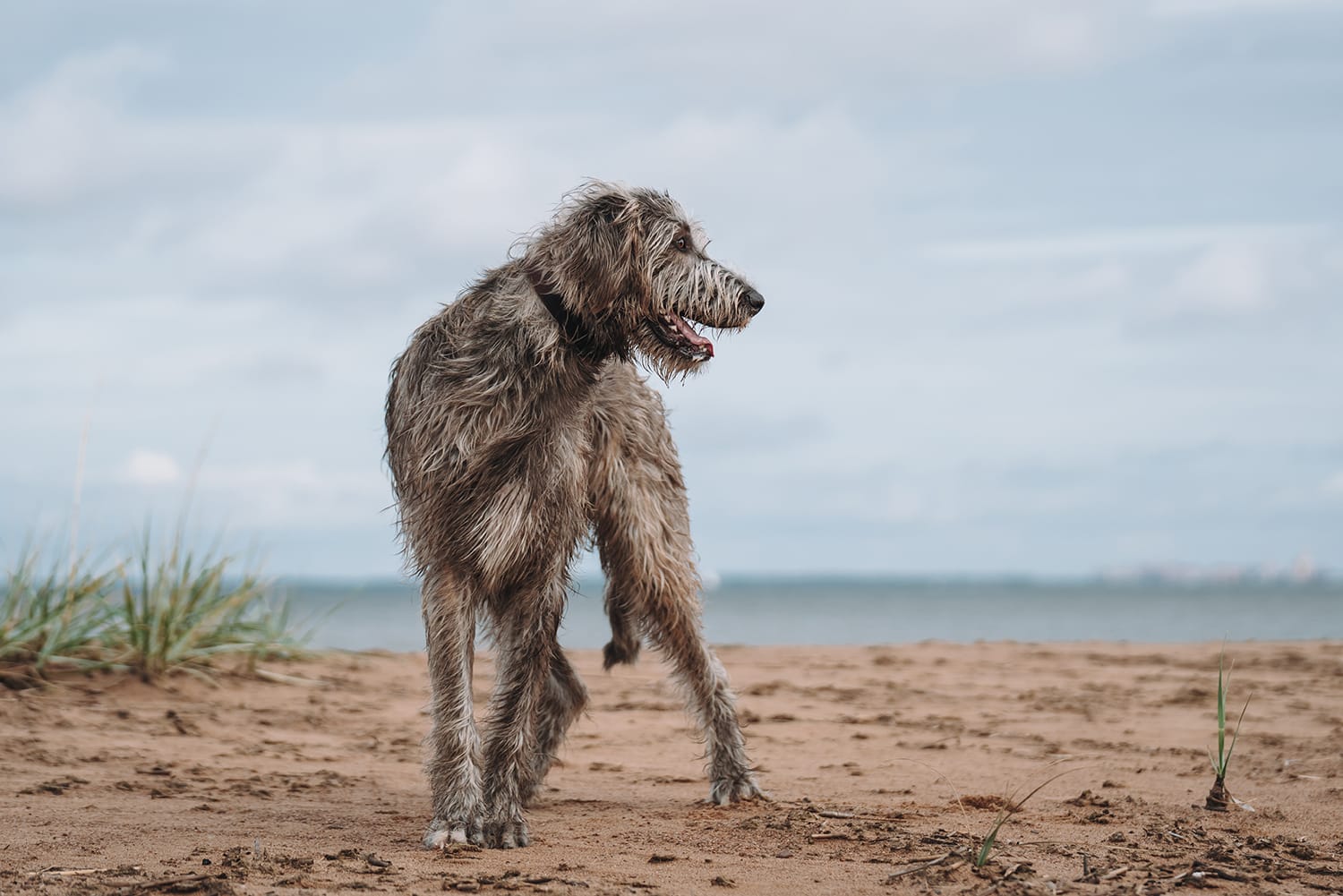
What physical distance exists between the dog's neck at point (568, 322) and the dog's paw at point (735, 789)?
8.04 ft

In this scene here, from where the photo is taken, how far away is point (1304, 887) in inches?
186

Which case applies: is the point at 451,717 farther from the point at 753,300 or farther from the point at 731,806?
the point at 753,300

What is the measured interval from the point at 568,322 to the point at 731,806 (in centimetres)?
262

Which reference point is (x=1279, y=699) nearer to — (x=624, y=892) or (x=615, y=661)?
(x=615, y=661)

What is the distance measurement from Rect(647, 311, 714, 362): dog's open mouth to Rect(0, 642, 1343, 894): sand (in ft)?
6.74

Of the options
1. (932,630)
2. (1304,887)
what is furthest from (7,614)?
(932,630)

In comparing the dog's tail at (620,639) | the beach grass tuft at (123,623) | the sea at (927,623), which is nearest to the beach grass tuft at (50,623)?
the beach grass tuft at (123,623)

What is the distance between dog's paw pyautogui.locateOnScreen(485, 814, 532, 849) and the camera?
5465 mm

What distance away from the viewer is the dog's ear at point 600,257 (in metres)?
5.44

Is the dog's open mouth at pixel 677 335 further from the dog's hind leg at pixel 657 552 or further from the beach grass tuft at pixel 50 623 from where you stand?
the beach grass tuft at pixel 50 623

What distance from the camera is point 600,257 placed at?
543 centimetres

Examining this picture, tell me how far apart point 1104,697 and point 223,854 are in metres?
8.26

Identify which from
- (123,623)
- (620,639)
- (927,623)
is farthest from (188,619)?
(927,623)

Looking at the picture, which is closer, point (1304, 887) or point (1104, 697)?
point (1304, 887)
